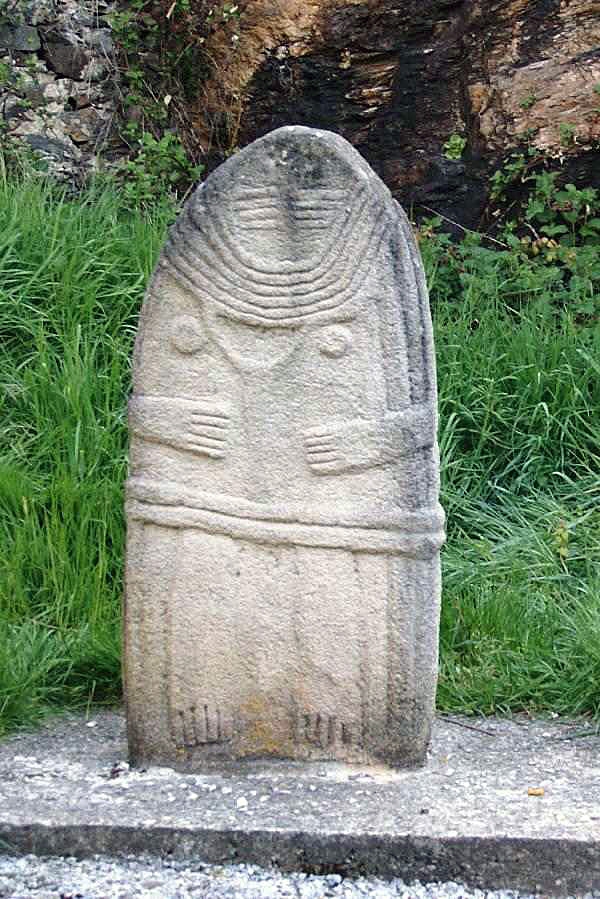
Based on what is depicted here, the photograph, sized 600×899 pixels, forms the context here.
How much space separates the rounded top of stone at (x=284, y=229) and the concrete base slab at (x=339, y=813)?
→ 1042mm

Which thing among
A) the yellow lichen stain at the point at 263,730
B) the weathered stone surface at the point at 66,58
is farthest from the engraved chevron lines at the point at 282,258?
the weathered stone surface at the point at 66,58

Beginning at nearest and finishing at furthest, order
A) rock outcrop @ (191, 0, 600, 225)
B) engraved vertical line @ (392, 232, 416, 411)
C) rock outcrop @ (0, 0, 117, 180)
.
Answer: engraved vertical line @ (392, 232, 416, 411) → rock outcrop @ (191, 0, 600, 225) → rock outcrop @ (0, 0, 117, 180)

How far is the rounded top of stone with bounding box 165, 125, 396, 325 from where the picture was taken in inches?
112

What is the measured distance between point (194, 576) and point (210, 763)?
→ 433 millimetres

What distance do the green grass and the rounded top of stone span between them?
120 centimetres

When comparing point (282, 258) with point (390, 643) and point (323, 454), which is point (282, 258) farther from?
point (390, 643)

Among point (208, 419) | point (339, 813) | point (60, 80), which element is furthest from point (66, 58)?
point (339, 813)

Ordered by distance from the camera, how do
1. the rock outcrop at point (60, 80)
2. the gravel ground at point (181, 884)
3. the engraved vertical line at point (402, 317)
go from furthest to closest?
the rock outcrop at point (60, 80) → the engraved vertical line at point (402, 317) → the gravel ground at point (181, 884)

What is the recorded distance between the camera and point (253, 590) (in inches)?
116

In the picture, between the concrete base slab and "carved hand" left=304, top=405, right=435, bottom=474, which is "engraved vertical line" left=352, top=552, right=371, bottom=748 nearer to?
the concrete base slab

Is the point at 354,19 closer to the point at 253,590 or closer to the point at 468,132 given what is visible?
the point at 468,132

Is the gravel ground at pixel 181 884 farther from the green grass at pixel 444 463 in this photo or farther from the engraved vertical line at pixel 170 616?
the green grass at pixel 444 463

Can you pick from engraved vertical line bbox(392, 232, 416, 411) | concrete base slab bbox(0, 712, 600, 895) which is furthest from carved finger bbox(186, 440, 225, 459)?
concrete base slab bbox(0, 712, 600, 895)

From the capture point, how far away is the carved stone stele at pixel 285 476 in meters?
2.86
